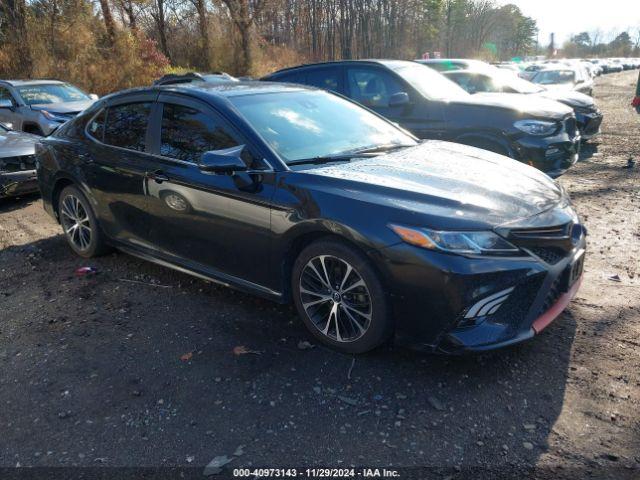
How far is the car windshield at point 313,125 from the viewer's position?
365 centimetres

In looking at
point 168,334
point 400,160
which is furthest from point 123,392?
point 400,160

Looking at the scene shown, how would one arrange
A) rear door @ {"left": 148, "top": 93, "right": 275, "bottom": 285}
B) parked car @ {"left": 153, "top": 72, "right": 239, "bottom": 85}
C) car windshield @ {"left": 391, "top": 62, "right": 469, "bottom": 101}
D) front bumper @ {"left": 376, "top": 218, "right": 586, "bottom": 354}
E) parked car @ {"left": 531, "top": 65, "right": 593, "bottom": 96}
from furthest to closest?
parked car @ {"left": 531, "top": 65, "right": 593, "bottom": 96} < car windshield @ {"left": 391, "top": 62, "right": 469, "bottom": 101} < parked car @ {"left": 153, "top": 72, "right": 239, "bottom": 85} < rear door @ {"left": 148, "top": 93, "right": 275, "bottom": 285} < front bumper @ {"left": 376, "top": 218, "right": 586, "bottom": 354}

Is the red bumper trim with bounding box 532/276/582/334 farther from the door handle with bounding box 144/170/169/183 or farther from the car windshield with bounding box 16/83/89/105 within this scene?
the car windshield with bounding box 16/83/89/105

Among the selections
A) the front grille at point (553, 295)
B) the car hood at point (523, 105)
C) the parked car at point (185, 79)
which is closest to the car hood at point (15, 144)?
the parked car at point (185, 79)

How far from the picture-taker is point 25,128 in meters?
10.6

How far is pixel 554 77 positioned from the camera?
17.2m

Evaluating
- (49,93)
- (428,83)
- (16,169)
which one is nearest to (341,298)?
(428,83)

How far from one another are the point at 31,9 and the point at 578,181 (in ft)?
71.4

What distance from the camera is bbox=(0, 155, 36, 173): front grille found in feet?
23.0

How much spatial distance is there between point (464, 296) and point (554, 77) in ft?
55.7

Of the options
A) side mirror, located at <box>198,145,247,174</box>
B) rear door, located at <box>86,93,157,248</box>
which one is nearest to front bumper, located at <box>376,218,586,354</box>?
side mirror, located at <box>198,145,247,174</box>

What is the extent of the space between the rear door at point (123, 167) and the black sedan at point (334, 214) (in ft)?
0.05

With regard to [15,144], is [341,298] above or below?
below

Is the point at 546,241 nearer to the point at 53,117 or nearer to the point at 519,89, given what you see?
the point at 519,89
